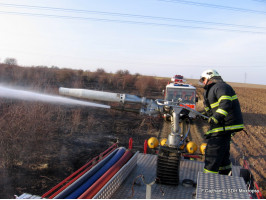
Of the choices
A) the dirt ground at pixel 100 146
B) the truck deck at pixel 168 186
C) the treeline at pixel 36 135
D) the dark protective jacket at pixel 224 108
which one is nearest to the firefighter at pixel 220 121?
the dark protective jacket at pixel 224 108

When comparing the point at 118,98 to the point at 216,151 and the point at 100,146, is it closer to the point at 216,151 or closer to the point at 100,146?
the point at 216,151

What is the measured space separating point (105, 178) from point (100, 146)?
7.40 meters

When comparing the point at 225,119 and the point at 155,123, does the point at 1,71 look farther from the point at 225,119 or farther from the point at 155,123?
the point at 155,123

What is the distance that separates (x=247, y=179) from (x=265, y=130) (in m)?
12.6

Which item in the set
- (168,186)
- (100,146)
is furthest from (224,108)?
(100,146)

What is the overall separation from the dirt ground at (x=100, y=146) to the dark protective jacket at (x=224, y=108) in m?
2.35

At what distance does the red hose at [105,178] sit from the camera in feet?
12.1

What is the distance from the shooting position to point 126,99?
15.8 feet

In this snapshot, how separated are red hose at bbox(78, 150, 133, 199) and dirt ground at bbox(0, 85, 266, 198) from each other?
40.7 inches

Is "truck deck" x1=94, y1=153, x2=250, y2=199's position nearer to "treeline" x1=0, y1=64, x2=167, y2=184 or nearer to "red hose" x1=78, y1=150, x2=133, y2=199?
"red hose" x1=78, y1=150, x2=133, y2=199

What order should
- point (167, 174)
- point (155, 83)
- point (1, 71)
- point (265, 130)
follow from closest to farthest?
point (167, 174) → point (1, 71) → point (265, 130) → point (155, 83)

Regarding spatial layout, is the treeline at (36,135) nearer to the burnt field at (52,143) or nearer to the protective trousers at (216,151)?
the burnt field at (52,143)

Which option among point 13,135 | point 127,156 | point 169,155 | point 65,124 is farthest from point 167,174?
point 65,124

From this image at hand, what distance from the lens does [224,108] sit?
403cm
